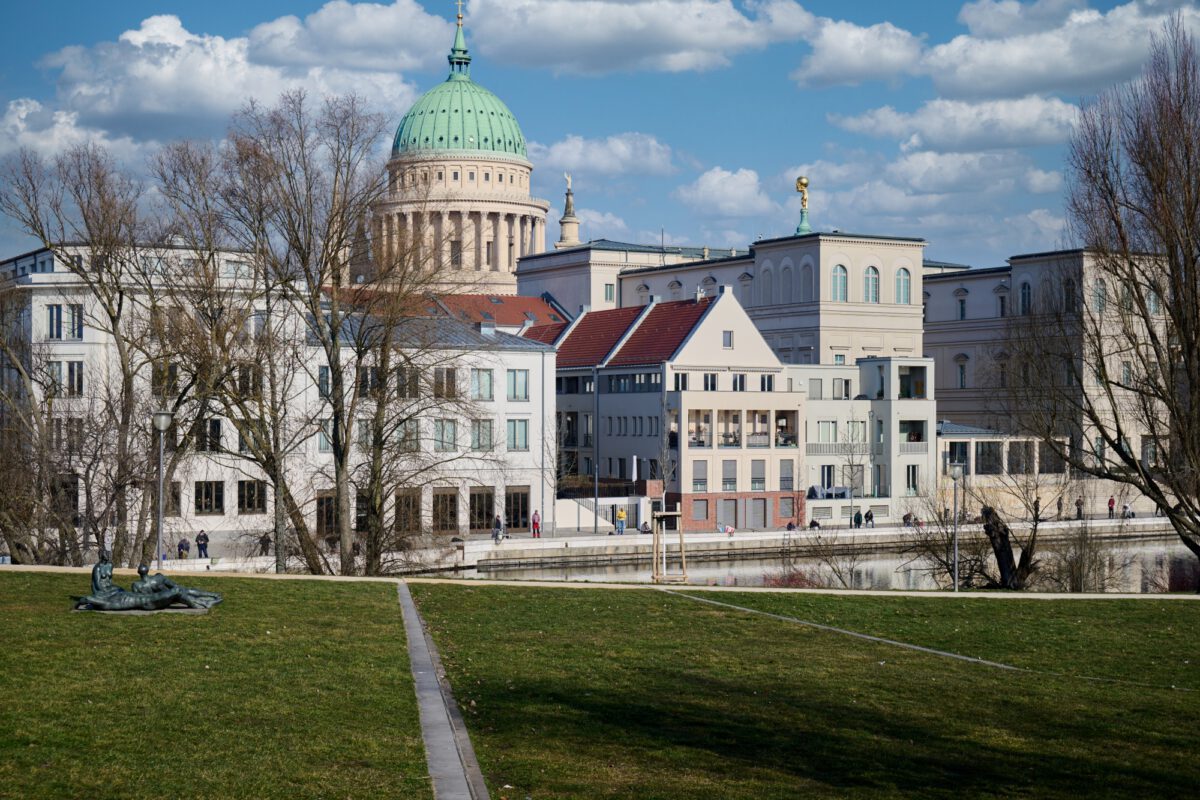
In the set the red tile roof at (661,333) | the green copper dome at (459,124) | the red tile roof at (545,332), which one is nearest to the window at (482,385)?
the red tile roof at (661,333)

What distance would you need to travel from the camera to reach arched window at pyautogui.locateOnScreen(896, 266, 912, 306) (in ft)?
349

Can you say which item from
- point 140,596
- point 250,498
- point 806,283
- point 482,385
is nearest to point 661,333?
point 482,385

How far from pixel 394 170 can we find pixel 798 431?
40.9m

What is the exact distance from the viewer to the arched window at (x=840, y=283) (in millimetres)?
103438

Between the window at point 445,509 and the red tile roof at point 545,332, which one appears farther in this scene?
the red tile roof at point 545,332

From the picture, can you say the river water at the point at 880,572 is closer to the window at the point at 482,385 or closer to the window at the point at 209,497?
the window at the point at 482,385

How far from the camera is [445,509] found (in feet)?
227

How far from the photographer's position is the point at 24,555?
1751 inches

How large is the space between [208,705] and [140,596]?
835 cm

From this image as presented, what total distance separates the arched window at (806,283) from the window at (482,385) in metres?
36.0

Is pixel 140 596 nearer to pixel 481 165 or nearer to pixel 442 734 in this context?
pixel 442 734

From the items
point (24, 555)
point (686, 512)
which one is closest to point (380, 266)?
point (24, 555)

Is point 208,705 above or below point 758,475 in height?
below

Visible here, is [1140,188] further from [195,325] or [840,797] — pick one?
[840,797]
